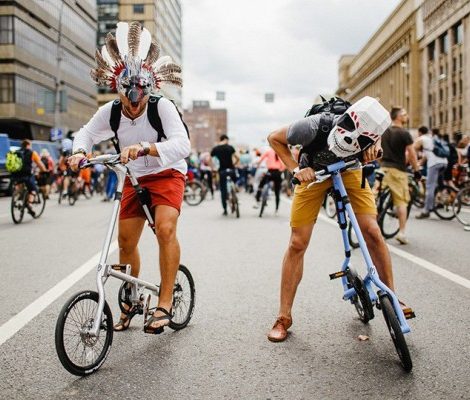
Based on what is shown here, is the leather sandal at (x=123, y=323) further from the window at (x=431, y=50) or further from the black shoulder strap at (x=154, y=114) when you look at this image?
the window at (x=431, y=50)

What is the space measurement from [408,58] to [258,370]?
281 feet

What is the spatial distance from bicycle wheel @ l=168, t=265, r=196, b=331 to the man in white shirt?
33 cm

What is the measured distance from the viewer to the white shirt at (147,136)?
3.86m

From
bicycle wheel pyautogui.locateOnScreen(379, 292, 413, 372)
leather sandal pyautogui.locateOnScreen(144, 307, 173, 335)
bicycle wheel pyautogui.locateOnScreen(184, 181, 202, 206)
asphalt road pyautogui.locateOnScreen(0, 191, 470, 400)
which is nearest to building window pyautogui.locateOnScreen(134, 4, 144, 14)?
bicycle wheel pyautogui.locateOnScreen(184, 181, 202, 206)

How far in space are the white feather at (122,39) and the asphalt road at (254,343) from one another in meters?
1.89

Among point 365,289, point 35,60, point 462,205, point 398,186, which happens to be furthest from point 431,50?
point 365,289

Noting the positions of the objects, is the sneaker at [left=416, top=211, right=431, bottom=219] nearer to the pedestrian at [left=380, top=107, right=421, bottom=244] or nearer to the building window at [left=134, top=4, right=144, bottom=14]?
the pedestrian at [left=380, top=107, right=421, bottom=244]

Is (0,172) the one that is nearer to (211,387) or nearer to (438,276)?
(438,276)

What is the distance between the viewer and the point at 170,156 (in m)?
3.84

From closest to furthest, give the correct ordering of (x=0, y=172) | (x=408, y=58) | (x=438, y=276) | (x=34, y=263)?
(x=438, y=276) → (x=34, y=263) → (x=0, y=172) → (x=408, y=58)

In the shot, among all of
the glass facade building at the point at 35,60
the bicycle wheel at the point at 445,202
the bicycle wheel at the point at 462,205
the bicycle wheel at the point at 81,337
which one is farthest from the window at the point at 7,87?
the bicycle wheel at the point at 81,337

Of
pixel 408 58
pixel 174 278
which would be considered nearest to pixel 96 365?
pixel 174 278

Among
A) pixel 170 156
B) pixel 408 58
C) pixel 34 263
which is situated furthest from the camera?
pixel 408 58

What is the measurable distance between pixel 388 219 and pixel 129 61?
20.9ft
